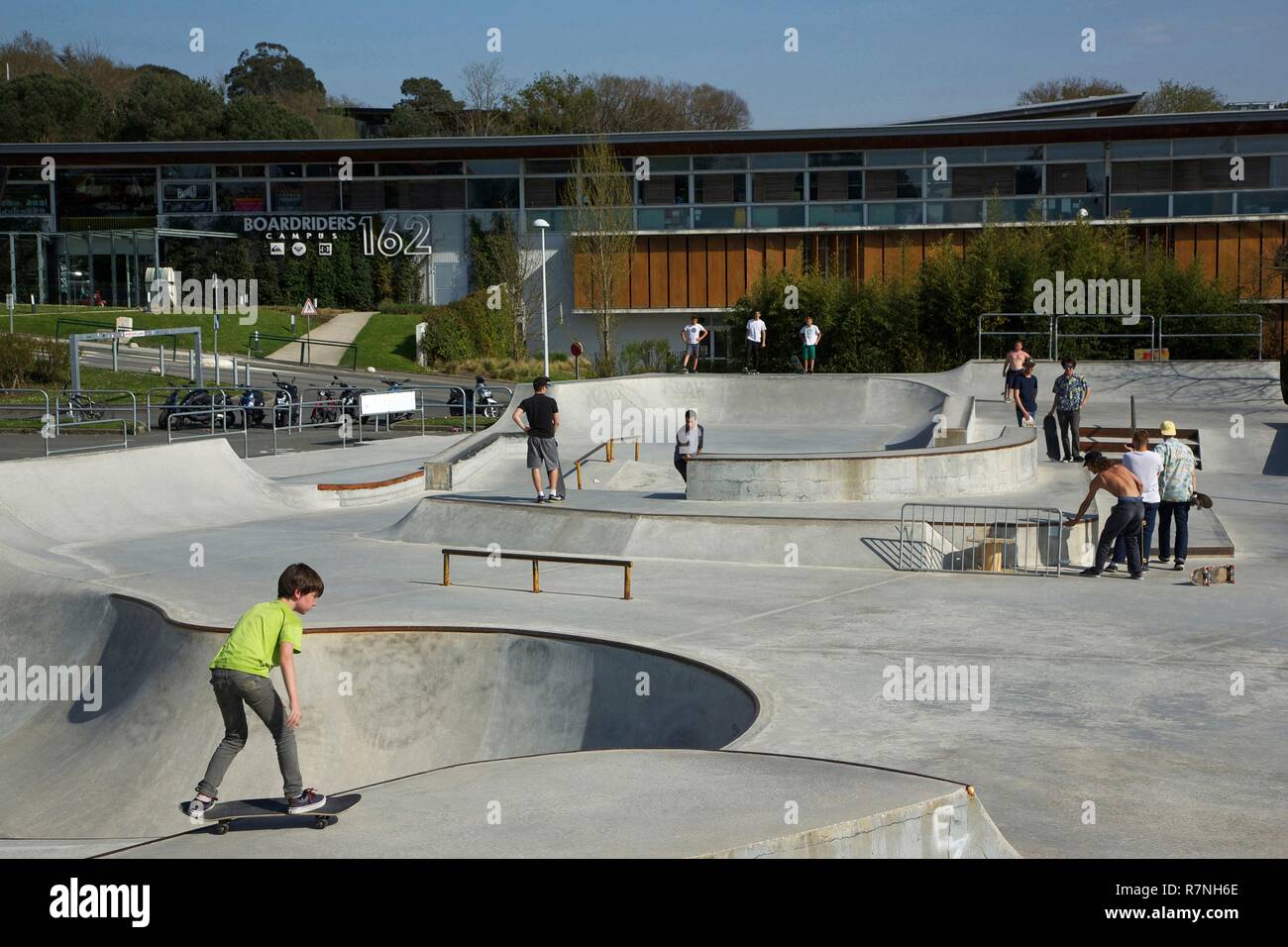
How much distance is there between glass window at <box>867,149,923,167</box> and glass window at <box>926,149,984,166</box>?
399 millimetres

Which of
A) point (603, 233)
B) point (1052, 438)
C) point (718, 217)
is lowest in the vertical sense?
point (1052, 438)

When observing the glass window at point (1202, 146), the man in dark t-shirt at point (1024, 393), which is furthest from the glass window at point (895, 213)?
the man in dark t-shirt at point (1024, 393)

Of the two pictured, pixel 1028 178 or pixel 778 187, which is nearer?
pixel 1028 178

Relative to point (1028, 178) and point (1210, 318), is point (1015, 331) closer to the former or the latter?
point (1210, 318)

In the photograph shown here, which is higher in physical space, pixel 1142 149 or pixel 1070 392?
pixel 1142 149

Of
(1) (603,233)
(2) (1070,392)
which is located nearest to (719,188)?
(1) (603,233)

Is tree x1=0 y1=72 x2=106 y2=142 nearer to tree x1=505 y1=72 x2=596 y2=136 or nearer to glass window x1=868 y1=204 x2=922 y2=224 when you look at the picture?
tree x1=505 y1=72 x2=596 y2=136

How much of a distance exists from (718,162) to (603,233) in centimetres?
610

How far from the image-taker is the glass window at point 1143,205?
4291 centimetres

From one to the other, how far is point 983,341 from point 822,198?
1561 cm

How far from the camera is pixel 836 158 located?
46.7 m

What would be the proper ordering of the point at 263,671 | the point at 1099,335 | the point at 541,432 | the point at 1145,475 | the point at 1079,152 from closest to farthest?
1. the point at 263,671
2. the point at 1145,475
3. the point at 541,432
4. the point at 1099,335
5. the point at 1079,152

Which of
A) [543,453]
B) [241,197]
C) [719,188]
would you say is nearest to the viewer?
[543,453]
